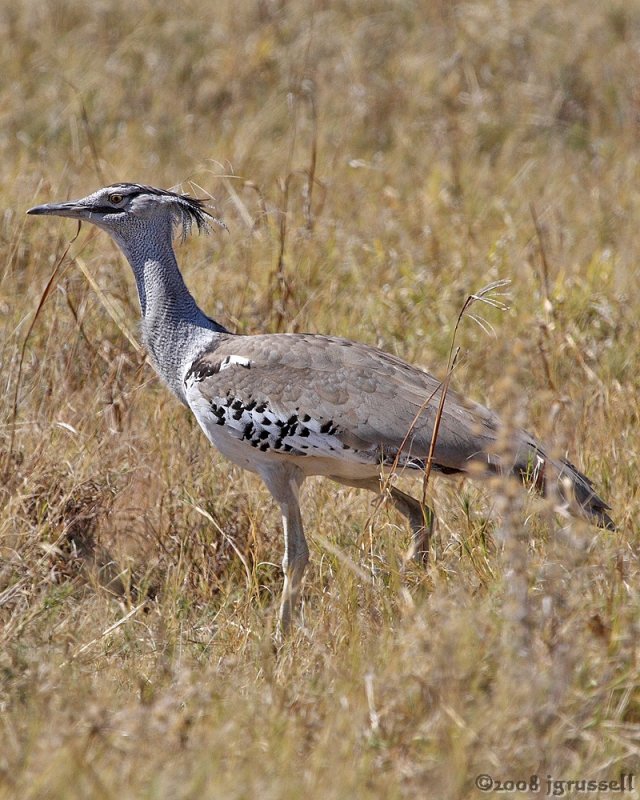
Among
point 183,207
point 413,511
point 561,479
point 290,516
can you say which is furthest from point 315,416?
point 183,207

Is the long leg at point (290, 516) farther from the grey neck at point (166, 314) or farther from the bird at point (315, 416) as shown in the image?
the grey neck at point (166, 314)

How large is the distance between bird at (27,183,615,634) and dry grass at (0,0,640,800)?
17cm

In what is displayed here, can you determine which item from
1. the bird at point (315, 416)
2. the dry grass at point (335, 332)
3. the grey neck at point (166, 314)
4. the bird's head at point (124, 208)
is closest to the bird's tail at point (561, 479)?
the bird at point (315, 416)

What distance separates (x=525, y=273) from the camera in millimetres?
5887

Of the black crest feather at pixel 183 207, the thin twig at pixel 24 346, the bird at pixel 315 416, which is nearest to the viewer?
the bird at pixel 315 416

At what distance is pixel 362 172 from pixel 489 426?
3.39 m

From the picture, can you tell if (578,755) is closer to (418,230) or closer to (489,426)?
(489,426)

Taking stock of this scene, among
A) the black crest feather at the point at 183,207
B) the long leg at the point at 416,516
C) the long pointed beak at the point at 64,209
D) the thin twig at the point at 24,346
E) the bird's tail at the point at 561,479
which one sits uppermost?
the long pointed beak at the point at 64,209

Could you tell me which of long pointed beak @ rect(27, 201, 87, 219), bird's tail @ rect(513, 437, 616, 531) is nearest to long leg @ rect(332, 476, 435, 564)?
bird's tail @ rect(513, 437, 616, 531)

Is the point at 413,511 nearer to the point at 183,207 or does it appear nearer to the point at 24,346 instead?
the point at 183,207

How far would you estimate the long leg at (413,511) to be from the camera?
4.04 meters

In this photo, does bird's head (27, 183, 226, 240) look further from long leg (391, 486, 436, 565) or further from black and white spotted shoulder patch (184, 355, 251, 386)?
long leg (391, 486, 436, 565)

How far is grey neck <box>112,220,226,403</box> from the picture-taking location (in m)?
4.24

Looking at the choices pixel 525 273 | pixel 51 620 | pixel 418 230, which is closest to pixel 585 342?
pixel 525 273
